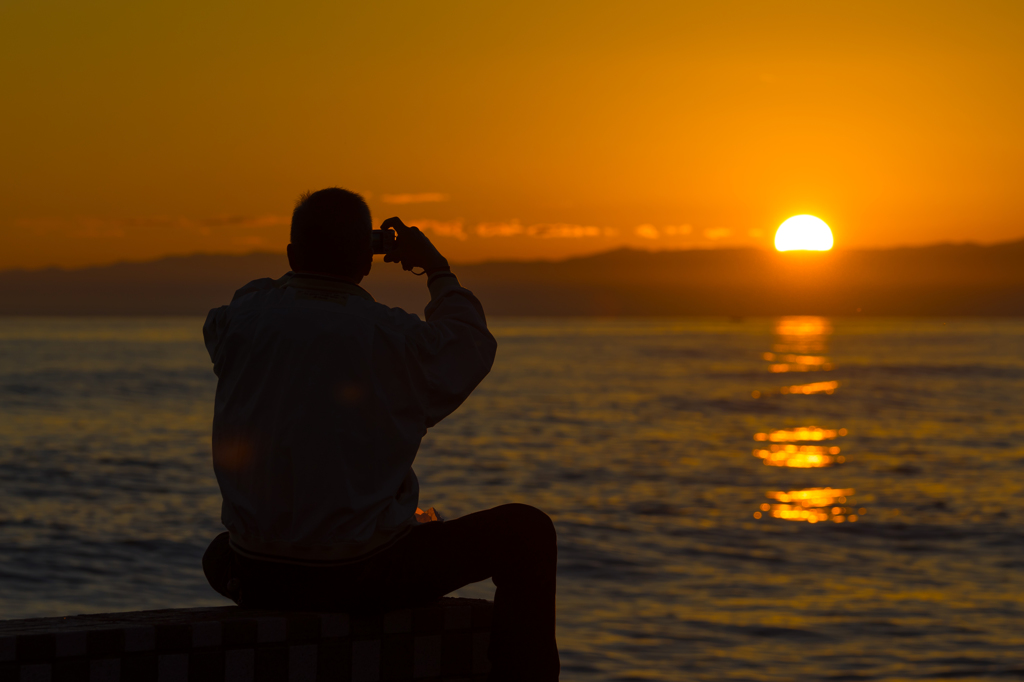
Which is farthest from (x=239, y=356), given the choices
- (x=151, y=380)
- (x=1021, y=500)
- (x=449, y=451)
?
(x=151, y=380)

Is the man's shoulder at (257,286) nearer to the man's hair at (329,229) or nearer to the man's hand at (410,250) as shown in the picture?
the man's hair at (329,229)

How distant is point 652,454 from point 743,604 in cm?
1332

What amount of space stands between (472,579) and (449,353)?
0.68m

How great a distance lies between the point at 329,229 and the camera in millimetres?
2877

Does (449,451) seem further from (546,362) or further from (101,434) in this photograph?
(546,362)

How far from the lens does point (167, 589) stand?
33.1 feet

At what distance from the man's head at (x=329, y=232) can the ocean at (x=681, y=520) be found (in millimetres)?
5322

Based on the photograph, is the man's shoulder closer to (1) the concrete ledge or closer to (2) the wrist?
(2) the wrist

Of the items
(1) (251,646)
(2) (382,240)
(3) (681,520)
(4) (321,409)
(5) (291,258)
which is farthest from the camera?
(3) (681,520)

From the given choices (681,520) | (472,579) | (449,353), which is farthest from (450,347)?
(681,520)

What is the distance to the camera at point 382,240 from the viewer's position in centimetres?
312

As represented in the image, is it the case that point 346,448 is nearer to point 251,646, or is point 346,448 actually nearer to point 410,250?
point 251,646

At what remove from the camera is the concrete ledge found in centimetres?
260

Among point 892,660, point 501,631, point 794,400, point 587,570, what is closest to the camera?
point 501,631
